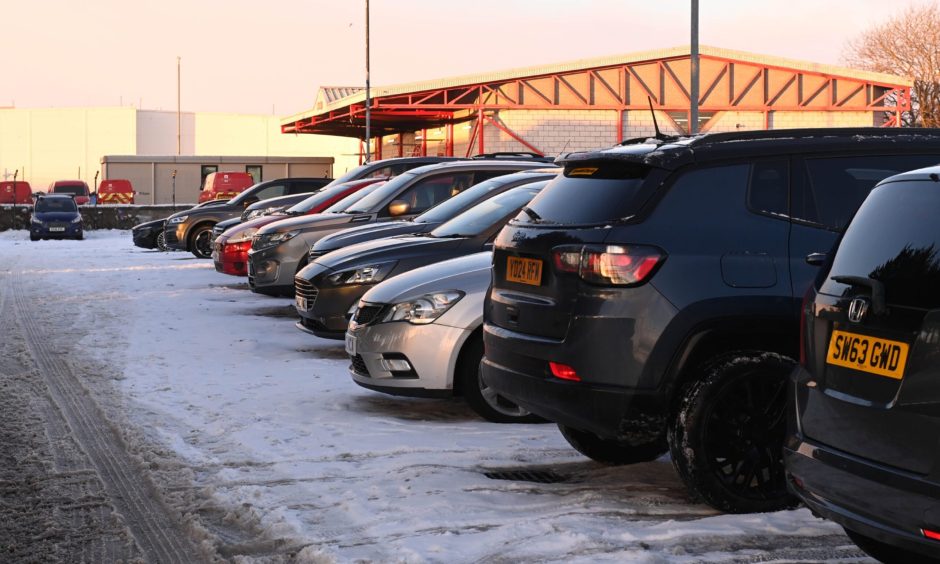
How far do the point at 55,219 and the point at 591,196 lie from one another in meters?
34.2

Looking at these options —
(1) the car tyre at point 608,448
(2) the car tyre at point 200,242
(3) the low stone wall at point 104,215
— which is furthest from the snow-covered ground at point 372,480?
(3) the low stone wall at point 104,215

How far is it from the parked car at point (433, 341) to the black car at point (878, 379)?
11.8 feet

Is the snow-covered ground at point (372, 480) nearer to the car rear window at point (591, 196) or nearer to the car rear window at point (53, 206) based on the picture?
the car rear window at point (591, 196)

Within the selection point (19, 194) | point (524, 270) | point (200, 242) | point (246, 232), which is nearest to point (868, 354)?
point (524, 270)

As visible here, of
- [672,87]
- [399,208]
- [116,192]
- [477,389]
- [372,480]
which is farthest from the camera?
[116,192]

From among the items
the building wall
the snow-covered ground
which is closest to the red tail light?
the snow-covered ground

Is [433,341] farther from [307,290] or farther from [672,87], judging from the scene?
[672,87]

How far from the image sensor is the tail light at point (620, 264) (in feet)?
18.0

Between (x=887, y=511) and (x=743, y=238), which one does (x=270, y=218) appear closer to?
(x=743, y=238)

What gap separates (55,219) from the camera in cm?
3741

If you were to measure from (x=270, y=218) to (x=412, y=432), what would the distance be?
9755 millimetres

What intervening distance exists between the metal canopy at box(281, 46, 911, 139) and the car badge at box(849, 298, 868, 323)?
39575mm

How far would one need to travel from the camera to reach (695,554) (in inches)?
196

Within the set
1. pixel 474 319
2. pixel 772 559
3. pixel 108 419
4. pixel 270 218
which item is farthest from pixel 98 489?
pixel 270 218
